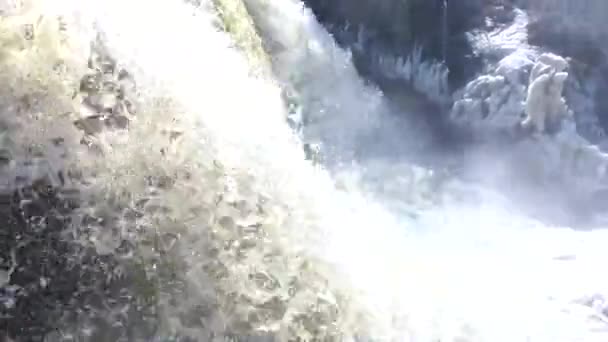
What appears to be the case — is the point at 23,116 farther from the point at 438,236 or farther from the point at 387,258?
the point at 438,236

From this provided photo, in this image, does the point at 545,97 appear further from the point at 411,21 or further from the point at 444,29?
the point at 411,21

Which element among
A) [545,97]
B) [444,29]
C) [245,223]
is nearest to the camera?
[245,223]

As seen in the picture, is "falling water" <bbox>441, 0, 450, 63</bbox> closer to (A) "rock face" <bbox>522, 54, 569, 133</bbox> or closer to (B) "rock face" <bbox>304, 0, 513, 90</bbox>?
(B) "rock face" <bbox>304, 0, 513, 90</bbox>

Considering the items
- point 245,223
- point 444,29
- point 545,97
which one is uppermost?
point 245,223

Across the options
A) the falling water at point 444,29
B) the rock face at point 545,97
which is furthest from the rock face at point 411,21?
the rock face at point 545,97

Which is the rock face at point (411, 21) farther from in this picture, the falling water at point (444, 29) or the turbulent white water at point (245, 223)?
the turbulent white water at point (245, 223)

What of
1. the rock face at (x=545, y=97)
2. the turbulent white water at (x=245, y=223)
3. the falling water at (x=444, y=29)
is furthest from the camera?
the falling water at (x=444, y=29)

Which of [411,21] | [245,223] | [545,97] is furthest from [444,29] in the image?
[245,223]

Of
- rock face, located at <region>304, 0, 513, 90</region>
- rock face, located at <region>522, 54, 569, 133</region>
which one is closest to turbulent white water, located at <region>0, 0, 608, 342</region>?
rock face, located at <region>522, 54, 569, 133</region>

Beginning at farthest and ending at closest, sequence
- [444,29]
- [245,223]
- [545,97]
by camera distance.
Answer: [444,29], [545,97], [245,223]

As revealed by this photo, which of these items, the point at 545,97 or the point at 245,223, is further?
the point at 545,97
